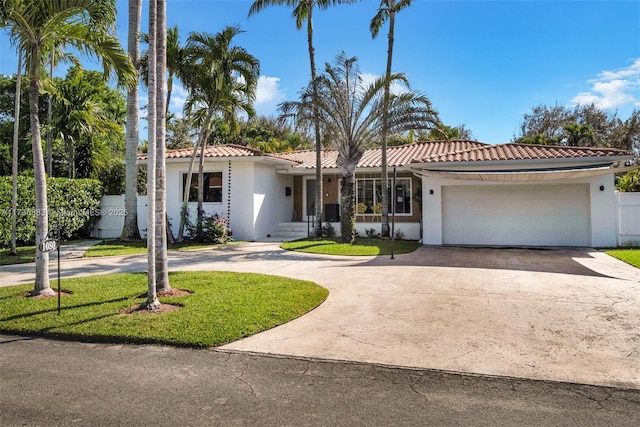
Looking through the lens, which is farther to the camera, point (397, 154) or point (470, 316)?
point (397, 154)

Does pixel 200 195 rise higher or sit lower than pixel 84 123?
lower

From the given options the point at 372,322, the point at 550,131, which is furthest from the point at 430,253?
the point at 550,131

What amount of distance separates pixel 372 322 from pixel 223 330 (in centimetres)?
232

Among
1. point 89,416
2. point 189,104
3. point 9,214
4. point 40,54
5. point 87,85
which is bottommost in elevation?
point 89,416

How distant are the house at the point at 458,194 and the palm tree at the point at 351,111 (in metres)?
1.94

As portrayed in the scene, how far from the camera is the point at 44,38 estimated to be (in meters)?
7.96

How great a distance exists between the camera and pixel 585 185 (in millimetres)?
16281

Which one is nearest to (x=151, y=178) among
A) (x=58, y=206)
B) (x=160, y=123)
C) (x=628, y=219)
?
(x=160, y=123)

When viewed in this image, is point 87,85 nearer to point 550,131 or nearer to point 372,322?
point 372,322

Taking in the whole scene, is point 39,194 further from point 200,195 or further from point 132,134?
point 132,134

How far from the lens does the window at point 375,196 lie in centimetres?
2097

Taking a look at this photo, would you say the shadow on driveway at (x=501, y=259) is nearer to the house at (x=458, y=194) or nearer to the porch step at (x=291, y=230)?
the house at (x=458, y=194)

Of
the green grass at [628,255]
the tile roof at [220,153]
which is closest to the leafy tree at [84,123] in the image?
the tile roof at [220,153]

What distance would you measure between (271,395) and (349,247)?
39.4 ft
